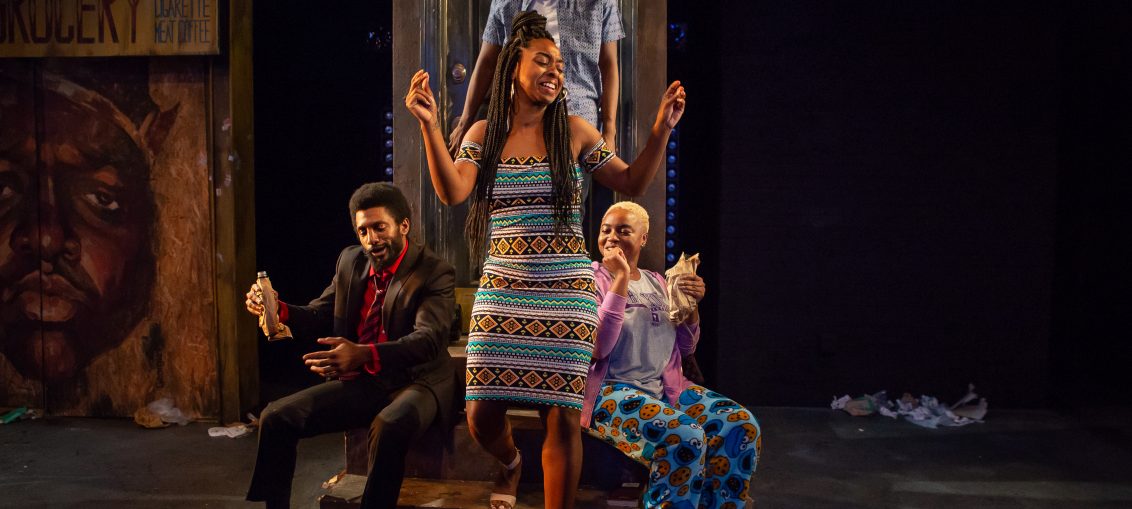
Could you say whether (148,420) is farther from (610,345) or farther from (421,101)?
(421,101)

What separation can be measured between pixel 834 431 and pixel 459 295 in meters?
2.79

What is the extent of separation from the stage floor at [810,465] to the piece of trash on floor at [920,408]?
111 mm

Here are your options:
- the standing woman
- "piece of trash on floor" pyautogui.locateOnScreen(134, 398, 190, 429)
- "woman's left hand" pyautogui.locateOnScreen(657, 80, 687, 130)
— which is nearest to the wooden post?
"piece of trash on floor" pyautogui.locateOnScreen(134, 398, 190, 429)

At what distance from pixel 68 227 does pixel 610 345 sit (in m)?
4.32

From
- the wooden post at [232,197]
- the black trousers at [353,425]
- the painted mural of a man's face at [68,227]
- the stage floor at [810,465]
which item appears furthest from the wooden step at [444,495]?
the painted mural of a man's face at [68,227]

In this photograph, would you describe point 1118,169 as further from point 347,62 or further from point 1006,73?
point 347,62

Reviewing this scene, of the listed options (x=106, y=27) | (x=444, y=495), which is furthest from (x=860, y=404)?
(x=106, y=27)

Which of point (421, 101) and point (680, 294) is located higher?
point (421, 101)

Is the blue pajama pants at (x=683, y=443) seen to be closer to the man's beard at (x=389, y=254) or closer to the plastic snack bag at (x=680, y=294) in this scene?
the plastic snack bag at (x=680, y=294)

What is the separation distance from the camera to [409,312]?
3424mm

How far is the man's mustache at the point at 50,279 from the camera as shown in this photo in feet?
18.5

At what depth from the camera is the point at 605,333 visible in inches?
123

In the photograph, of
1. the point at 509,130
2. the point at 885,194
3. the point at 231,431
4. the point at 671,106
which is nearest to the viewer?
the point at 671,106

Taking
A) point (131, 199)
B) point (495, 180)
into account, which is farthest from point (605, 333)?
point (131, 199)
